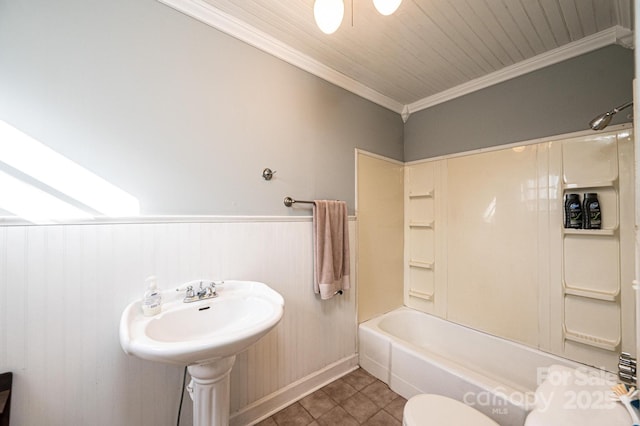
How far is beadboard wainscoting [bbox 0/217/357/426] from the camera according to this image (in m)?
0.90

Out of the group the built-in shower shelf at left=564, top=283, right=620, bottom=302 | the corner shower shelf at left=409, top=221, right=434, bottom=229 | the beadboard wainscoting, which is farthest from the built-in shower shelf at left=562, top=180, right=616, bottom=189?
the beadboard wainscoting

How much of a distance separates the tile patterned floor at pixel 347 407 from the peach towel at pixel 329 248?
0.71 meters

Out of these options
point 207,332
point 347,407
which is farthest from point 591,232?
point 207,332

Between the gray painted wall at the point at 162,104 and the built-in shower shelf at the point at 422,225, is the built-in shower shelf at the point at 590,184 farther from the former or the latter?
the gray painted wall at the point at 162,104

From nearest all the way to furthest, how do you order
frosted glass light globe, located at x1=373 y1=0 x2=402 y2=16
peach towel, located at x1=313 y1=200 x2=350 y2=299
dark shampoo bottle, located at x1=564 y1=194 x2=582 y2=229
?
1. frosted glass light globe, located at x1=373 y1=0 x2=402 y2=16
2. dark shampoo bottle, located at x1=564 y1=194 x2=582 y2=229
3. peach towel, located at x1=313 y1=200 x2=350 y2=299

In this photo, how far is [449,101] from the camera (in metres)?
2.18

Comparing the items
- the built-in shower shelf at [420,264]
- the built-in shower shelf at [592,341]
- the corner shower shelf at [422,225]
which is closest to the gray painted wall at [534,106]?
the corner shower shelf at [422,225]

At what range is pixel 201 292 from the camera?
116 centimetres

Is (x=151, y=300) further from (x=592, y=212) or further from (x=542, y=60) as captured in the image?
(x=542, y=60)

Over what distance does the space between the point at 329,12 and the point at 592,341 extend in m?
2.40

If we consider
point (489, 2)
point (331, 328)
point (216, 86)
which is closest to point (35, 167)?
→ point (216, 86)

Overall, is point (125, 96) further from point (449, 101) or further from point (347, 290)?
point (449, 101)

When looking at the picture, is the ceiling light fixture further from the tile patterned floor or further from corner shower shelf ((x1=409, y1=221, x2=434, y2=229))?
the tile patterned floor

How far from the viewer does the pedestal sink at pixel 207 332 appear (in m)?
0.76
